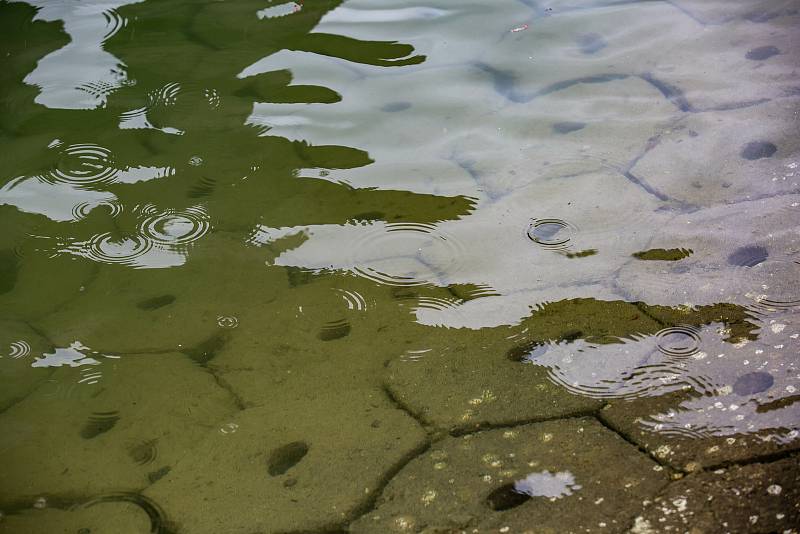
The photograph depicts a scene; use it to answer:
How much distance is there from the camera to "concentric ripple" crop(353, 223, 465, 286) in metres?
2.58

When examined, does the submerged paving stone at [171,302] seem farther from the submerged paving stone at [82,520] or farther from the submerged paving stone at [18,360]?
the submerged paving stone at [82,520]

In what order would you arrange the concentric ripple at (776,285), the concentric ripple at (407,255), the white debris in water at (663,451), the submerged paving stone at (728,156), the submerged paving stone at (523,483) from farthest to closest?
the submerged paving stone at (728,156), the concentric ripple at (407,255), the concentric ripple at (776,285), the white debris in water at (663,451), the submerged paving stone at (523,483)

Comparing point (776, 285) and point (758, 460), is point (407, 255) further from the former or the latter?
point (758, 460)

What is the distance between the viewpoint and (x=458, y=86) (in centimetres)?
359

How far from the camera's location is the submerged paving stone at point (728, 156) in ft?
9.06

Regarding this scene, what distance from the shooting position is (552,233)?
2691mm

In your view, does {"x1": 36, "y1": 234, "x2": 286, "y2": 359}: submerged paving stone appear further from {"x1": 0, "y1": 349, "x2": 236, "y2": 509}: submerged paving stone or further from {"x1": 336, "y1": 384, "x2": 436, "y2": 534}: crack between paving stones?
{"x1": 336, "y1": 384, "x2": 436, "y2": 534}: crack between paving stones

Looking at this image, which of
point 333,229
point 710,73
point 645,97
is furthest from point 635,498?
point 710,73

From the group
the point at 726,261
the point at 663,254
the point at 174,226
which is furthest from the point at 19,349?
the point at 726,261

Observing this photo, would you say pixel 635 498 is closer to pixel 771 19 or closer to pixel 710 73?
pixel 710 73

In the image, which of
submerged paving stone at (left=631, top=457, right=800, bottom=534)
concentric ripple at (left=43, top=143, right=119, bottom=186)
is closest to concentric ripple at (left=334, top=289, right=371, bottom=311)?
submerged paving stone at (left=631, top=457, right=800, bottom=534)

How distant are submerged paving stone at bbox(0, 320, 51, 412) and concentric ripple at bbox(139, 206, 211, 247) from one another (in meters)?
0.52

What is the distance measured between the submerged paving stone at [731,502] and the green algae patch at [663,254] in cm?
87

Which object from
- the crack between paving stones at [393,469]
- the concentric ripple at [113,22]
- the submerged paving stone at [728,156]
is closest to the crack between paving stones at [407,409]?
the crack between paving stones at [393,469]
